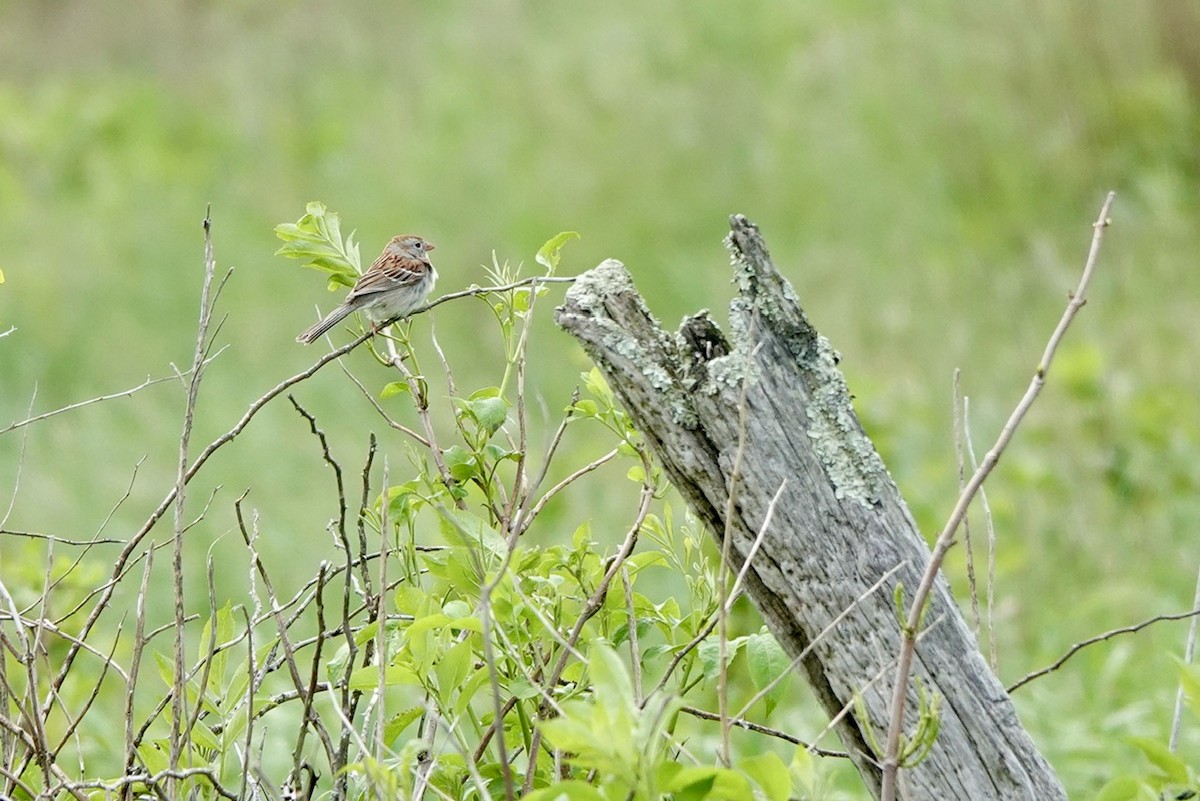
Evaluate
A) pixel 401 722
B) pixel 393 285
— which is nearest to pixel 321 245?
pixel 401 722

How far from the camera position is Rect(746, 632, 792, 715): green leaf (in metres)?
2.05

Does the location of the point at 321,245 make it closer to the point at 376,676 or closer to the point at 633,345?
the point at 633,345

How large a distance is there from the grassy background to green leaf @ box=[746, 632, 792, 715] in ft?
7.80

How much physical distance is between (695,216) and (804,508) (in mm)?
8718

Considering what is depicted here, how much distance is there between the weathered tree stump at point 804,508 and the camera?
1.89m

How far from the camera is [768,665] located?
6.73ft

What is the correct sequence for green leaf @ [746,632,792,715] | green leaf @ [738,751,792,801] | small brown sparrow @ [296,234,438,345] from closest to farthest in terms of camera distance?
green leaf @ [738,751,792,801], green leaf @ [746,632,792,715], small brown sparrow @ [296,234,438,345]

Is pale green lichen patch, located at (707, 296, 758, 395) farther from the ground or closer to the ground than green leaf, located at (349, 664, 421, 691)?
farther from the ground

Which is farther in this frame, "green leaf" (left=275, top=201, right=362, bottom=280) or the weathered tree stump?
"green leaf" (left=275, top=201, right=362, bottom=280)

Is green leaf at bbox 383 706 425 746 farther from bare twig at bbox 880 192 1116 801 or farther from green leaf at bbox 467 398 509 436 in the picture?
bare twig at bbox 880 192 1116 801

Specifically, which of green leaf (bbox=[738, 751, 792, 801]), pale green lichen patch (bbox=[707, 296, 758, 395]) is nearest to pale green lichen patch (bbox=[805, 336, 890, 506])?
pale green lichen patch (bbox=[707, 296, 758, 395])

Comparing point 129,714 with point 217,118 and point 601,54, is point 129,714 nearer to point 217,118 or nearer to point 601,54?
point 601,54

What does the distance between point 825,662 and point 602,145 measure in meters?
9.78

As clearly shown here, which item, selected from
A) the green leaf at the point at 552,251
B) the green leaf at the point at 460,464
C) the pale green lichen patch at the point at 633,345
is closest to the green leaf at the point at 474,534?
the green leaf at the point at 460,464
